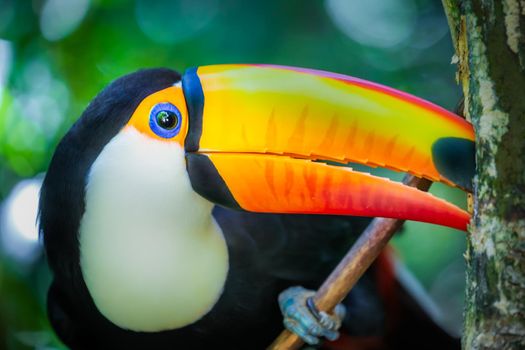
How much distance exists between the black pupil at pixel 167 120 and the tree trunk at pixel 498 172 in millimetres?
867

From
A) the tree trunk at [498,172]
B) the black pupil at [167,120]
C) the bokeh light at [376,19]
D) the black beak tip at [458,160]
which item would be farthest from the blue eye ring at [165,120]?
the bokeh light at [376,19]

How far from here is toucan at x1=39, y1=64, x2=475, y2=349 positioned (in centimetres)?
171

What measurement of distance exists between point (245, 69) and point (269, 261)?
759 millimetres

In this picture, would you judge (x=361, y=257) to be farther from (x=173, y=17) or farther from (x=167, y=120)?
(x=173, y=17)

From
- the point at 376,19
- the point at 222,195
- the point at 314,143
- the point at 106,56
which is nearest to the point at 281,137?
the point at 314,143

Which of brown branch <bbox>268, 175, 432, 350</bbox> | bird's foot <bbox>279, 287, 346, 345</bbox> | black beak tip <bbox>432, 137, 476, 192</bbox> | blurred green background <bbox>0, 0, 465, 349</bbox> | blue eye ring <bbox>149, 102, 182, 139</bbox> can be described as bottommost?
bird's foot <bbox>279, 287, 346, 345</bbox>

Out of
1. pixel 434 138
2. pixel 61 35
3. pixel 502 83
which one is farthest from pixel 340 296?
pixel 61 35

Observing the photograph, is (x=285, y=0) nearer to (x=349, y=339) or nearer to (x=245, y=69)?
(x=349, y=339)

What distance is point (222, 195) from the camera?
200cm

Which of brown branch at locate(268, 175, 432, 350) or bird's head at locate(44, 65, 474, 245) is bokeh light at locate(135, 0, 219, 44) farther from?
brown branch at locate(268, 175, 432, 350)

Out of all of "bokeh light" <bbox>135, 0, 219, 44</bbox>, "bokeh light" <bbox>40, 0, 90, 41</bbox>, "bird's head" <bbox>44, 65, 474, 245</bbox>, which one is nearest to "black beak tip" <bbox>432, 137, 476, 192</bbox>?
"bird's head" <bbox>44, 65, 474, 245</bbox>

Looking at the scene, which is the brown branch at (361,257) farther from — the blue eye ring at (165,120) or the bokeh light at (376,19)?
the bokeh light at (376,19)

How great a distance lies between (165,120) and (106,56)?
1.67 metres

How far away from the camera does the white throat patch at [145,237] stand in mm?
2057
